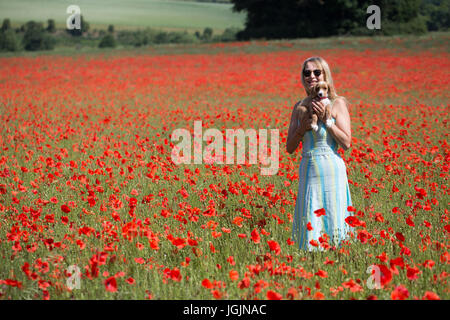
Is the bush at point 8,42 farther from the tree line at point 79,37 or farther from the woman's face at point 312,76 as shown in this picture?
the woman's face at point 312,76

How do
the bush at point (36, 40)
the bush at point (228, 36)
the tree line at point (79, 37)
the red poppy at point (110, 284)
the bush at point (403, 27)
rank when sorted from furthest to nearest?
the bush at point (36, 40), the tree line at point (79, 37), the bush at point (228, 36), the bush at point (403, 27), the red poppy at point (110, 284)

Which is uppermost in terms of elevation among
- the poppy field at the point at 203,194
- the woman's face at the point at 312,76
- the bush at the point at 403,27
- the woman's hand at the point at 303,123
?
the bush at the point at 403,27

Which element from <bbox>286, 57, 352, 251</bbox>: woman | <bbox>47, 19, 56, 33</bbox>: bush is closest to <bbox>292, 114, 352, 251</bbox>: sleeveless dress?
<bbox>286, 57, 352, 251</bbox>: woman

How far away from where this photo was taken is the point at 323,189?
135 inches

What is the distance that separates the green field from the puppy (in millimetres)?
68551

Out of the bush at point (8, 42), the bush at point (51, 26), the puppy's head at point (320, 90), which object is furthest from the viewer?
the bush at point (51, 26)

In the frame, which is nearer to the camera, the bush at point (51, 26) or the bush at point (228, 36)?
the bush at point (228, 36)

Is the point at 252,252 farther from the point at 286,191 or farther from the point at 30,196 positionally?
the point at 30,196

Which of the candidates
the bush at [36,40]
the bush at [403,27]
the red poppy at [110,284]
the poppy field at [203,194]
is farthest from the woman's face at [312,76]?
the bush at [36,40]

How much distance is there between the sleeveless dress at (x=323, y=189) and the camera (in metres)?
3.41

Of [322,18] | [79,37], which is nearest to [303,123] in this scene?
[322,18]

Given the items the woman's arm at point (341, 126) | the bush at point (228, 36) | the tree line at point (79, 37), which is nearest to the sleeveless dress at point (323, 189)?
the woman's arm at point (341, 126)

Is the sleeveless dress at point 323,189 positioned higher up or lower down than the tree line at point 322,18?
lower down

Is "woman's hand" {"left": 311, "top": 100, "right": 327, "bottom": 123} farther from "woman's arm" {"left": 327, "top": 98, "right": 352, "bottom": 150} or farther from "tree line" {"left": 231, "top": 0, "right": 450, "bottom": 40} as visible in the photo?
"tree line" {"left": 231, "top": 0, "right": 450, "bottom": 40}
